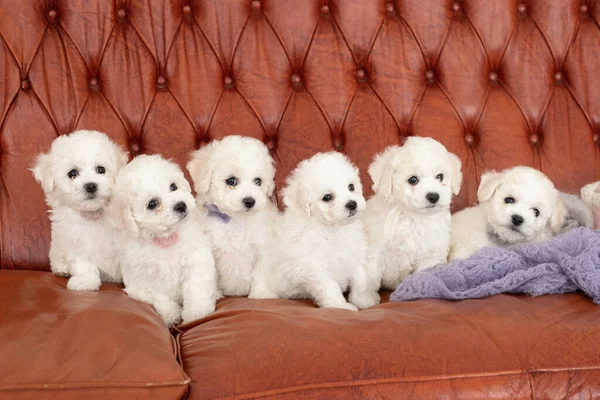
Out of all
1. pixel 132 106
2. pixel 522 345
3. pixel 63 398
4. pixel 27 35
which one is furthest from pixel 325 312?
pixel 27 35

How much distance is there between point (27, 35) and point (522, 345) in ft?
7.12

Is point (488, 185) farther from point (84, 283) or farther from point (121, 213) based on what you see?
point (84, 283)

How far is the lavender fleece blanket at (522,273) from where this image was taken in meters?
1.91

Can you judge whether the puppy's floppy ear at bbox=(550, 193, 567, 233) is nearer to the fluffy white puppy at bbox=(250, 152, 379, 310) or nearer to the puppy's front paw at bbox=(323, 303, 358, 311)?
the fluffy white puppy at bbox=(250, 152, 379, 310)

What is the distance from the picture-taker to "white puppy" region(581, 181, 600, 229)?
2436mm

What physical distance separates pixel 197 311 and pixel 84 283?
0.40 m

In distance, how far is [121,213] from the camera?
6.91 feet

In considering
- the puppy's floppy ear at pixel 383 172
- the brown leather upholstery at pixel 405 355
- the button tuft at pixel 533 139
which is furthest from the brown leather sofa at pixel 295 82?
the brown leather upholstery at pixel 405 355

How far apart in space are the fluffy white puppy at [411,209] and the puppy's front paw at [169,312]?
28.0 inches

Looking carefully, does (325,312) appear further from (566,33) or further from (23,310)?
(566,33)

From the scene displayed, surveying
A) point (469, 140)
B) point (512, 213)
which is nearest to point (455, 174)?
point (512, 213)

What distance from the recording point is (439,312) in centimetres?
175

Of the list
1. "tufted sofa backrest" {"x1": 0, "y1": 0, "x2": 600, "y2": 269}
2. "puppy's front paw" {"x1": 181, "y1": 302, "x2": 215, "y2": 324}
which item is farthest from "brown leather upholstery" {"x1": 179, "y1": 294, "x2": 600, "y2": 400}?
"tufted sofa backrest" {"x1": 0, "y1": 0, "x2": 600, "y2": 269}

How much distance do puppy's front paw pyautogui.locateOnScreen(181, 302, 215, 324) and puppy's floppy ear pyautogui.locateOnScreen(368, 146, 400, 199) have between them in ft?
2.56
